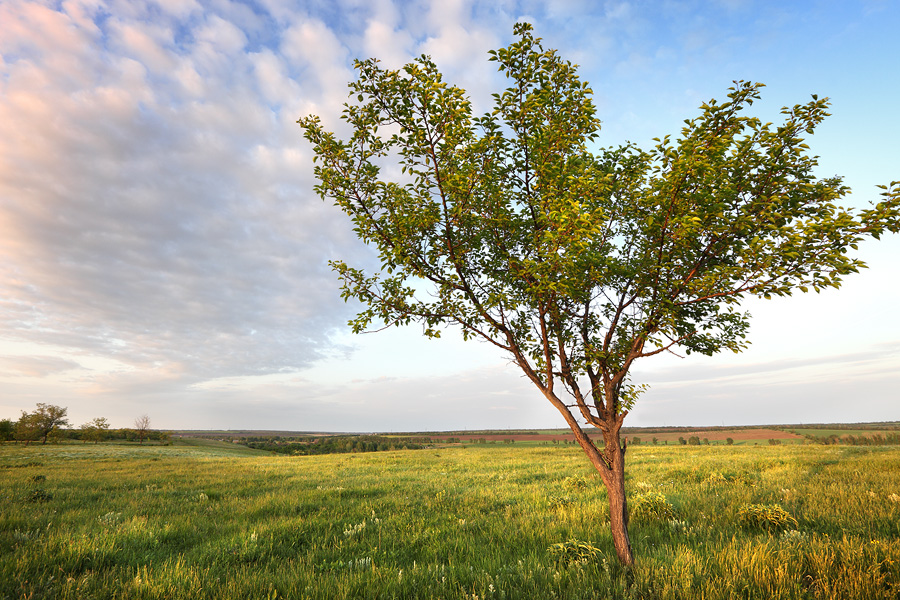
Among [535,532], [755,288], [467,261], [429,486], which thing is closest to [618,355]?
[755,288]

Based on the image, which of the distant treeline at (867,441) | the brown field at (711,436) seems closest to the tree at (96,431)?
the brown field at (711,436)

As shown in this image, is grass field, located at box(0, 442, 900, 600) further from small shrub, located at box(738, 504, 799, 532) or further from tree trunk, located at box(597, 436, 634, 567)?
tree trunk, located at box(597, 436, 634, 567)

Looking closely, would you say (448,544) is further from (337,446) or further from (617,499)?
(337,446)

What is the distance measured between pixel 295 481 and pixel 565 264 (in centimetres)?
2038

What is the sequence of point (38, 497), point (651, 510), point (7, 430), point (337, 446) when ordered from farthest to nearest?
1. point (337, 446)
2. point (7, 430)
3. point (38, 497)
4. point (651, 510)

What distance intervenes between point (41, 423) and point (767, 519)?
141932 mm

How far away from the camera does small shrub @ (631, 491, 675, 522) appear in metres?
9.84

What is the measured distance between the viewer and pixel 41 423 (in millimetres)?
94062

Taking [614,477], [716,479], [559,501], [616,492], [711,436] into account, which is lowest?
[711,436]

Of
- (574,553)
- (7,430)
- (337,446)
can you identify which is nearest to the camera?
(574,553)

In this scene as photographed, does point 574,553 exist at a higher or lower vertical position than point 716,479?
higher

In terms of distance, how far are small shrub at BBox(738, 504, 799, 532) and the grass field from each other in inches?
4.4

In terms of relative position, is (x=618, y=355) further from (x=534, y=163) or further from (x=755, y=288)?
(x=534, y=163)

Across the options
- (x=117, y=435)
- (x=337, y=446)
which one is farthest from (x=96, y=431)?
(x=337, y=446)
